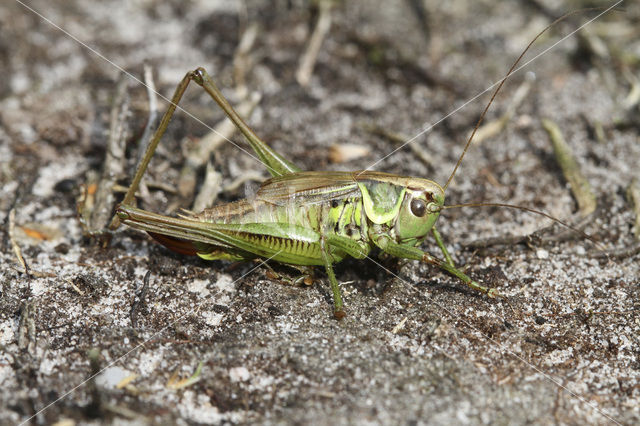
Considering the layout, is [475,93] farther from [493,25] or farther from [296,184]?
[296,184]

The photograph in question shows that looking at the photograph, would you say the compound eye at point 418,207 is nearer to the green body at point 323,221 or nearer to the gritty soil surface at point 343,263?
the green body at point 323,221

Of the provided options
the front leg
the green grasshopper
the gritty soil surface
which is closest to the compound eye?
the green grasshopper

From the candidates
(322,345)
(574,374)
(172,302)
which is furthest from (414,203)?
(172,302)

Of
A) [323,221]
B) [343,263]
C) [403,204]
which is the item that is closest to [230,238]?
[323,221]

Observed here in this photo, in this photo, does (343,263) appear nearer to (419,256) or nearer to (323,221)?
(323,221)

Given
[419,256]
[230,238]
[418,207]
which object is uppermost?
[418,207]

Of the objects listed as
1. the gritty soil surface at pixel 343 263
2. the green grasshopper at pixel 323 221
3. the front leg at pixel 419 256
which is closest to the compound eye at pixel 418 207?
the green grasshopper at pixel 323 221
